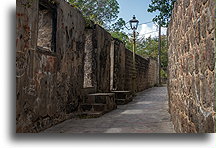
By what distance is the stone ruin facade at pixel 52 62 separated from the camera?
3.22m

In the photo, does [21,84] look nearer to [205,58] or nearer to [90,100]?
[205,58]

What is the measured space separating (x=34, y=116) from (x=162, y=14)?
534cm

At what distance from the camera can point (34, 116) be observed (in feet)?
11.6

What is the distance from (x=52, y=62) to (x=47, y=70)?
0.79ft

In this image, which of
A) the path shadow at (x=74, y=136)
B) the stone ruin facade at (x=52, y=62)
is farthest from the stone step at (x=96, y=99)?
the path shadow at (x=74, y=136)

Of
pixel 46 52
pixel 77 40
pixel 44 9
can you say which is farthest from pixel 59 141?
pixel 77 40

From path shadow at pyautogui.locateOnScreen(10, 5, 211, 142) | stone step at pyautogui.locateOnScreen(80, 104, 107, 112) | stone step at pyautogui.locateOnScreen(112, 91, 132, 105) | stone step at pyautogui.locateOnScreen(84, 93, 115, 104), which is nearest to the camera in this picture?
path shadow at pyautogui.locateOnScreen(10, 5, 211, 142)

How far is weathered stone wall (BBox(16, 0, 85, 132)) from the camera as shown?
3.18 m

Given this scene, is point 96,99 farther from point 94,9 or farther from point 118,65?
point 118,65

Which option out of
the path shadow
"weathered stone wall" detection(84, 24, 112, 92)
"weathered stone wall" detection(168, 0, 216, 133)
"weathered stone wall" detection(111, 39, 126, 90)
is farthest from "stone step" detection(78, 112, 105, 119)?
"weathered stone wall" detection(111, 39, 126, 90)

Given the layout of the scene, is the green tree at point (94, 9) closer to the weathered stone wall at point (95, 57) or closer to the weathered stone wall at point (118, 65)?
the weathered stone wall at point (95, 57)

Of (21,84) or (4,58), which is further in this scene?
(21,84)

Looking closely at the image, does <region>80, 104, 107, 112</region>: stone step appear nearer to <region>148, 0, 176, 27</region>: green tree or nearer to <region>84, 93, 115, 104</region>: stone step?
<region>84, 93, 115, 104</region>: stone step

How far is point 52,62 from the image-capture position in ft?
13.8
